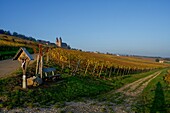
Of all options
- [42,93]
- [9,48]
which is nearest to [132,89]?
[42,93]

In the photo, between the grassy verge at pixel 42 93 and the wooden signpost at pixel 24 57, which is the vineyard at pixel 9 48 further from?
the wooden signpost at pixel 24 57

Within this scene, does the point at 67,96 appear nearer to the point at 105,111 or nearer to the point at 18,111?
the point at 105,111

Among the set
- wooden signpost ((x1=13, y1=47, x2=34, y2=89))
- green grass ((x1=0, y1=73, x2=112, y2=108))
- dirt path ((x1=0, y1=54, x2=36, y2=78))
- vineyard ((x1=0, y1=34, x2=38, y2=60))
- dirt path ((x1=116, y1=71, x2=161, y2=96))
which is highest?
vineyard ((x1=0, y1=34, x2=38, y2=60))

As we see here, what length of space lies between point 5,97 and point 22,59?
4.22 metres

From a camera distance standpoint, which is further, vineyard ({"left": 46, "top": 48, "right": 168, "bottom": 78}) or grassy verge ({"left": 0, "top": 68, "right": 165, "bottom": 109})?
vineyard ({"left": 46, "top": 48, "right": 168, "bottom": 78})

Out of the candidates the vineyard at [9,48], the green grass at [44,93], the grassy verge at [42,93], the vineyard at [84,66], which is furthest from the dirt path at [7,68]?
the vineyard at [84,66]

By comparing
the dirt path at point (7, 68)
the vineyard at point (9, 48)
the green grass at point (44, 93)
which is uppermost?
the vineyard at point (9, 48)

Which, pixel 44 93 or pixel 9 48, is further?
pixel 9 48

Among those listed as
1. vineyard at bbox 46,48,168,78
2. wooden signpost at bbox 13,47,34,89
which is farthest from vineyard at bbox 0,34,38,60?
wooden signpost at bbox 13,47,34,89

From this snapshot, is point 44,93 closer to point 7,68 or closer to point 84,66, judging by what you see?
point 7,68

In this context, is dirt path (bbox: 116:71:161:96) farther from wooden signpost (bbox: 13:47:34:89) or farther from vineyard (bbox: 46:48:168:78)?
wooden signpost (bbox: 13:47:34:89)

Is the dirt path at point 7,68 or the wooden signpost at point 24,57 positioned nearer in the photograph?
the wooden signpost at point 24,57

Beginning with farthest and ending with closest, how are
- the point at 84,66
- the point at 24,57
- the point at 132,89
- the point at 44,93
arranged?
the point at 84,66 → the point at 132,89 → the point at 24,57 → the point at 44,93

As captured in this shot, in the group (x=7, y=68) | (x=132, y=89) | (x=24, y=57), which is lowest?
(x=132, y=89)
